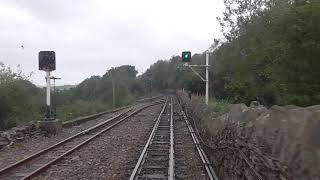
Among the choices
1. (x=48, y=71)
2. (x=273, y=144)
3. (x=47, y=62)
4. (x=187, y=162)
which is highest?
(x=47, y=62)

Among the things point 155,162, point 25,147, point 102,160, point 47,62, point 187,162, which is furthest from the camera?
point 47,62

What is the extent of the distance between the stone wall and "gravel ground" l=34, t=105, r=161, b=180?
3.02 metres

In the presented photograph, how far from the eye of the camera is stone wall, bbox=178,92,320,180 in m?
5.98

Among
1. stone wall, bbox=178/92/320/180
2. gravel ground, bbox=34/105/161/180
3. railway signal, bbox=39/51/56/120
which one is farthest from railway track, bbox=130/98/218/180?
railway signal, bbox=39/51/56/120

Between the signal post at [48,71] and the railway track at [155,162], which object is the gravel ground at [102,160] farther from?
the signal post at [48,71]

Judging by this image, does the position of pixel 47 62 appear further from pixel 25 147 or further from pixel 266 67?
pixel 266 67

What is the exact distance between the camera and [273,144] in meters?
7.74

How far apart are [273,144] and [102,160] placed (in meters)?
9.56

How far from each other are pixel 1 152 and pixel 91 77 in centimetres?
12383

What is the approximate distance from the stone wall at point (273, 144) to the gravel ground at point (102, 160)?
119 inches

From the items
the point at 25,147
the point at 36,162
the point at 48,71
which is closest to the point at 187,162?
the point at 36,162

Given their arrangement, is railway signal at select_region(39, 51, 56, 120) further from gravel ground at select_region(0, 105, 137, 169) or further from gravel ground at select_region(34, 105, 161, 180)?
gravel ground at select_region(34, 105, 161, 180)

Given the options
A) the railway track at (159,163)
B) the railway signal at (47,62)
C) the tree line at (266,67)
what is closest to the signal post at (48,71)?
the railway signal at (47,62)

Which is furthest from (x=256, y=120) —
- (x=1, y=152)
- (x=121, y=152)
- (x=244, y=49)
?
(x=244, y=49)
